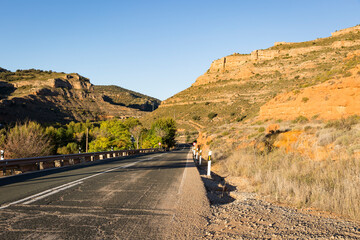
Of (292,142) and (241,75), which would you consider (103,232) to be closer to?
(292,142)

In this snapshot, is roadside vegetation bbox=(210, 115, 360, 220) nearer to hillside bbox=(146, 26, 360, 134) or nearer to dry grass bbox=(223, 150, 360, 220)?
dry grass bbox=(223, 150, 360, 220)

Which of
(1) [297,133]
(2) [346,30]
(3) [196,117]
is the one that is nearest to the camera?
(1) [297,133]

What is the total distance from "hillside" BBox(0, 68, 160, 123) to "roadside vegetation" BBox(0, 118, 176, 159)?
19740mm

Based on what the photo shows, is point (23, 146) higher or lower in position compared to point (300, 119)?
lower

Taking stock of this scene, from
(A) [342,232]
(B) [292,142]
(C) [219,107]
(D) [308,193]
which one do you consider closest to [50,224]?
(A) [342,232]

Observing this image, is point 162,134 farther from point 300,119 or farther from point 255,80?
point 300,119

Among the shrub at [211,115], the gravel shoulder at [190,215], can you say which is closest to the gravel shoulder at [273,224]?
the gravel shoulder at [190,215]

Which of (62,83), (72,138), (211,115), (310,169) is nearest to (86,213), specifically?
(310,169)

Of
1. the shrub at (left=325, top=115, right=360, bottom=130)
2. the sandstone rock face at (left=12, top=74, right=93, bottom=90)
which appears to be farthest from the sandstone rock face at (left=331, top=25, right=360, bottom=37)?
the sandstone rock face at (left=12, top=74, right=93, bottom=90)

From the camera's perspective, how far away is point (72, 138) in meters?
69.9

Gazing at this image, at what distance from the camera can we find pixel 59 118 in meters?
95.8

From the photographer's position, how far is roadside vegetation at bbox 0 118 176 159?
58.6ft

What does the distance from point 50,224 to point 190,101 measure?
3572 inches

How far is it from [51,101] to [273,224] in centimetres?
11686
